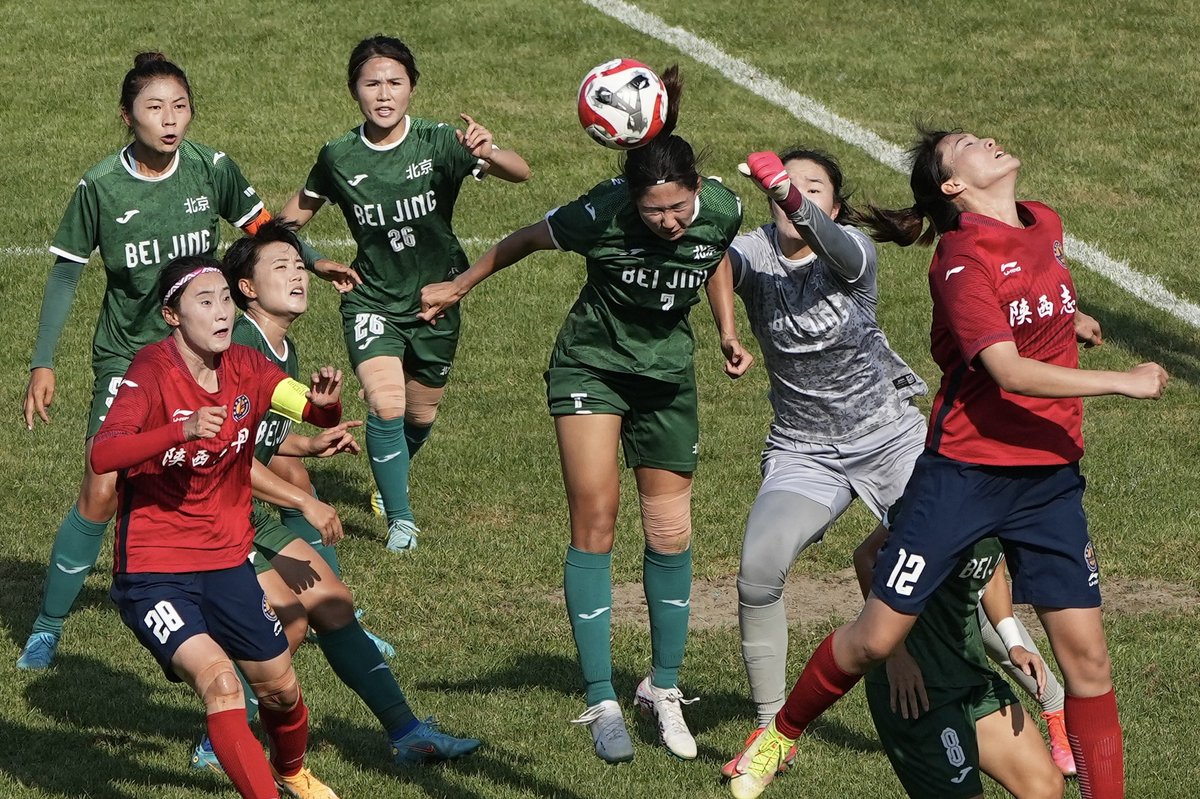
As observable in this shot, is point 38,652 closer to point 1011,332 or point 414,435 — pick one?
point 414,435

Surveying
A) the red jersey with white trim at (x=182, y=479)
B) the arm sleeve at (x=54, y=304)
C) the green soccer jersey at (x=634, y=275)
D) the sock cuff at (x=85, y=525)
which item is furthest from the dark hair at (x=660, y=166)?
the sock cuff at (x=85, y=525)

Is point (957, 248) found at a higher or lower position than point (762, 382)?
higher

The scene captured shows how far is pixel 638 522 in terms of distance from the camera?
10.0 m

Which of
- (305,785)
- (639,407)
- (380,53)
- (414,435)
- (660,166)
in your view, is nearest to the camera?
(305,785)

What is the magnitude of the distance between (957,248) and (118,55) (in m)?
14.5

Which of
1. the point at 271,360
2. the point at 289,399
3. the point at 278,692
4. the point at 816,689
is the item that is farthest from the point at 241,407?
the point at 816,689

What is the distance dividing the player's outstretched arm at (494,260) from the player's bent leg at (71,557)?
6.17ft

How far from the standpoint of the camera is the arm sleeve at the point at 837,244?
20.7 feet

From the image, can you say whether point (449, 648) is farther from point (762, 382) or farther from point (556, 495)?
point (762, 382)

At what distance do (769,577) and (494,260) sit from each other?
5.64ft

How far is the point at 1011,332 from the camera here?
18.0 ft

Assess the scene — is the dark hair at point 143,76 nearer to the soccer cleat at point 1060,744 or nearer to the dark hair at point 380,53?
the dark hair at point 380,53

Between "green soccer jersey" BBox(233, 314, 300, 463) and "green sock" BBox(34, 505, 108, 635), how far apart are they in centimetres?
139

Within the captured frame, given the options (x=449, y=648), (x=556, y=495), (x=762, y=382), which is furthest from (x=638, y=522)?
(x=762, y=382)
